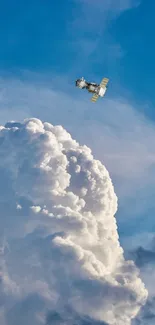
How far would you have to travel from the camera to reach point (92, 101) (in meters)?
194

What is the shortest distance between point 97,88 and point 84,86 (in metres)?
→ 3.19

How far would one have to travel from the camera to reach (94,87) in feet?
642

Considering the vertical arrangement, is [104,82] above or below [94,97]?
above

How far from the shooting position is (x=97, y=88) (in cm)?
19575

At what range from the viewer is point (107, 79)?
196625 millimetres

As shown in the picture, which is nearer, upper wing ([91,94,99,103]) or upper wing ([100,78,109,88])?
upper wing ([91,94,99,103])

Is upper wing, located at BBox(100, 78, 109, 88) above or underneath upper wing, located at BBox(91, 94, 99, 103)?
above

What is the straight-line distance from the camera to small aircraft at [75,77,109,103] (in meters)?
194

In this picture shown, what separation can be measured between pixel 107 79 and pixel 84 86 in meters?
5.99

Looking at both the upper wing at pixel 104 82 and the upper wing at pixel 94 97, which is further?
the upper wing at pixel 104 82

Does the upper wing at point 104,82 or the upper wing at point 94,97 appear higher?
the upper wing at point 104,82

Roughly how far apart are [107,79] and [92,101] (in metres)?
6.86

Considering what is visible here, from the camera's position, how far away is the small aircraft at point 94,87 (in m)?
194

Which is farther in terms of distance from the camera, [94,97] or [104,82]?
[104,82]
